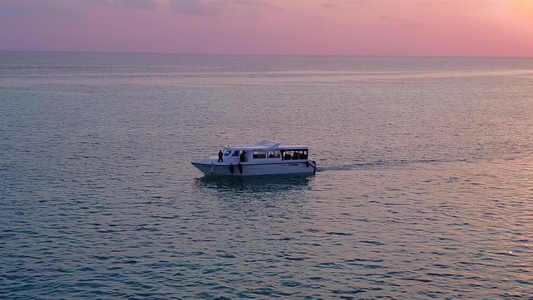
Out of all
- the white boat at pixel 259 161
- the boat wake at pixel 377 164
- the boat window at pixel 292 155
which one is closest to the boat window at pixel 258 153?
the white boat at pixel 259 161

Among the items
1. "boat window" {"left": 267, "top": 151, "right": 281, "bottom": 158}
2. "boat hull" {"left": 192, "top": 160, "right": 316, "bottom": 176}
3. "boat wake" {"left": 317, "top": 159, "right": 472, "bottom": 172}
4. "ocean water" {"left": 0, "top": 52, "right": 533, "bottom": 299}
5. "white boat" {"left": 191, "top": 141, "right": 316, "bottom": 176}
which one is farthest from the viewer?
"boat wake" {"left": 317, "top": 159, "right": 472, "bottom": 172}

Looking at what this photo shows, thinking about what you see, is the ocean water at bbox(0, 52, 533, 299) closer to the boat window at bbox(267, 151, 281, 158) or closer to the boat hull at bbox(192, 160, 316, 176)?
the boat hull at bbox(192, 160, 316, 176)

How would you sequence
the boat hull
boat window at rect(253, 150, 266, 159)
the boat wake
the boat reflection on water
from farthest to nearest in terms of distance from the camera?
1. the boat wake
2. boat window at rect(253, 150, 266, 159)
3. the boat hull
4. the boat reflection on water

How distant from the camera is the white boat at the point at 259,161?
67.2m

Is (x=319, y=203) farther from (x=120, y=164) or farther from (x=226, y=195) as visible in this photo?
(x=120, y=164)

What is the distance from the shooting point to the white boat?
221 feet

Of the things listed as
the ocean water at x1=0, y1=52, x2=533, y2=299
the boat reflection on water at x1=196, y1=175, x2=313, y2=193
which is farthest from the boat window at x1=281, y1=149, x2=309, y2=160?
the ocean water at x1=0, y1=52, x2=533, y2=299

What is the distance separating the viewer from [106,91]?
18525 cm

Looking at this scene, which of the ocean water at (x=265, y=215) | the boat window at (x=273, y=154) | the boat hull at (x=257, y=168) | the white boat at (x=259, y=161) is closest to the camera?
the ocean water at (x=265, y=215)

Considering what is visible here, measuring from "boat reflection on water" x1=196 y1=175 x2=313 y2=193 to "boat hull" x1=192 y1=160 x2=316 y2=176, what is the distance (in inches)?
17.3

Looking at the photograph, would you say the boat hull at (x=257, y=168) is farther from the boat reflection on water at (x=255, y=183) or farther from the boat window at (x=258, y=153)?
the boat window at (x=258, y=153)

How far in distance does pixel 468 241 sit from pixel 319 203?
47.6ft

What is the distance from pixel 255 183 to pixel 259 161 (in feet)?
Result: 9.74

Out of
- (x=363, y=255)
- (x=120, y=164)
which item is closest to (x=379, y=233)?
(x=363, y=255)
